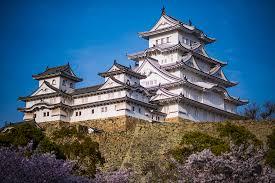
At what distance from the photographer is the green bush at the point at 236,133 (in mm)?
40850

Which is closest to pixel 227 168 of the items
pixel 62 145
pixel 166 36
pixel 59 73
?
pixel 62 145

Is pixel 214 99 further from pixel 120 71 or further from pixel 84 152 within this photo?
pixel 84 152

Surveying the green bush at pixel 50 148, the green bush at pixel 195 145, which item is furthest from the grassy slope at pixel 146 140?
the green bush at pixel 50 148

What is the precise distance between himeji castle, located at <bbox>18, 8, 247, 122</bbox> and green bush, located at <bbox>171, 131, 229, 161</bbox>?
1485 cm

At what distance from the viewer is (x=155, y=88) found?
62312 millimetres

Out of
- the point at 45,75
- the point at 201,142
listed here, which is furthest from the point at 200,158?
the point at 45,75

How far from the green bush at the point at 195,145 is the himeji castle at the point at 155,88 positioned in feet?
48.7

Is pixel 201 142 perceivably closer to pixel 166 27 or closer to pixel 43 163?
pixel 43 163

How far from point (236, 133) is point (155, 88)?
21.4m

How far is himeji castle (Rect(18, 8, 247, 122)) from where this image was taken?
56.4 m

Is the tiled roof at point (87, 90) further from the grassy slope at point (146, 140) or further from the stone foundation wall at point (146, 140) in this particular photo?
the grassy slope at point (146, 140)

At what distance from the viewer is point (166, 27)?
70.9 metres

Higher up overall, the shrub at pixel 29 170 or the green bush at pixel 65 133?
the green bush at pixel 65 133

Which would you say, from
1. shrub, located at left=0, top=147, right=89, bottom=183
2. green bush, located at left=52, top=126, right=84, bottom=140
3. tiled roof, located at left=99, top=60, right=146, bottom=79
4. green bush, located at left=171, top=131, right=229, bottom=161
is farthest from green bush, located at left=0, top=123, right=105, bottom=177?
shrub, located at left=0, top=147, right=89, bottom=183
